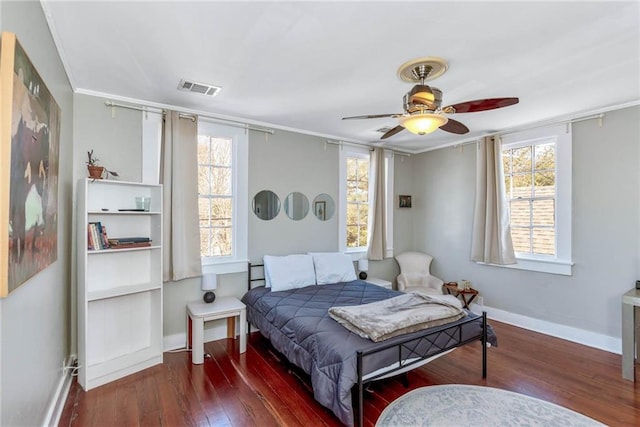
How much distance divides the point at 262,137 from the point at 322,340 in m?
2.66

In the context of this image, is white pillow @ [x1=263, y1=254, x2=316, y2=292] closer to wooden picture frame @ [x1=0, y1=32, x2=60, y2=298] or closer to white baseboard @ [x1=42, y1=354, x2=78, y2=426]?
white baseboard @ [x1=42, y1=354, x2=78, y2=426]

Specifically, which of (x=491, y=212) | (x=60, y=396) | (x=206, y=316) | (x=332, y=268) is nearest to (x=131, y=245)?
(x=206, y=316)

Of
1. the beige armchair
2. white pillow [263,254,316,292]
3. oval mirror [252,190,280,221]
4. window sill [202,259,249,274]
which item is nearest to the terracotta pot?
window sill [202,259,249,274]

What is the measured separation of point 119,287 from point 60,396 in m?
0.91

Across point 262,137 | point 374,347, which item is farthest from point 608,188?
point 262,137

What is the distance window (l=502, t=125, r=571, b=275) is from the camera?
3736 mm

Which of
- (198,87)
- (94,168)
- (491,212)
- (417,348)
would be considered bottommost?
(417,348)

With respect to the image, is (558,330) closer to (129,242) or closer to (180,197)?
(180,197)

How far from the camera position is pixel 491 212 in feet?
14.0

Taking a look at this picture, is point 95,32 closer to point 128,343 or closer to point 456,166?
point 128,343

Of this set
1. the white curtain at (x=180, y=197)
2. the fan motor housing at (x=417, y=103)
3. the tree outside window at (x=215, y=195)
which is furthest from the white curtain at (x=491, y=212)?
the white curtain at (x=180, y=197)

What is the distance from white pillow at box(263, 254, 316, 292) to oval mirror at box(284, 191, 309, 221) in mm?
598

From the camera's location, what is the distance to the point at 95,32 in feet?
6.79

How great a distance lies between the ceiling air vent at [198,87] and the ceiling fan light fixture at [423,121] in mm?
1764
